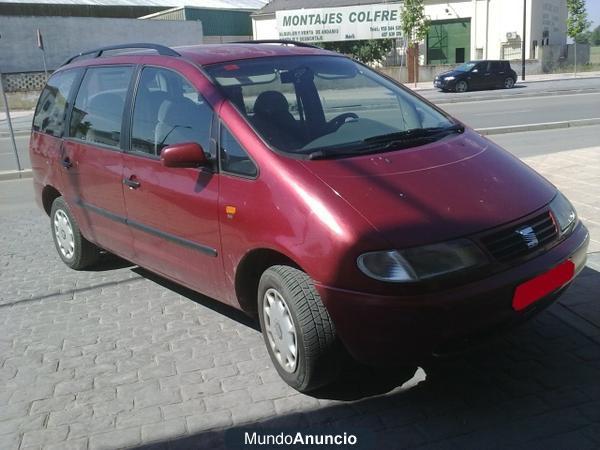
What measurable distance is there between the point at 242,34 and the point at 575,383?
54.5 meters

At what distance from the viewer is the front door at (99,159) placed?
4.54 m

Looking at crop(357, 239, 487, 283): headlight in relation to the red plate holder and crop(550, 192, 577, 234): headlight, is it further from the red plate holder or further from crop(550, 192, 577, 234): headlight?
crop(550, 192, 577, 234): headlight

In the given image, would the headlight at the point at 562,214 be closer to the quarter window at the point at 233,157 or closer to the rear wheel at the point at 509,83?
the quarter window at the point at 233,157

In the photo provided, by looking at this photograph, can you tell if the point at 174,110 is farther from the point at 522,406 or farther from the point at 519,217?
the point at 522,406

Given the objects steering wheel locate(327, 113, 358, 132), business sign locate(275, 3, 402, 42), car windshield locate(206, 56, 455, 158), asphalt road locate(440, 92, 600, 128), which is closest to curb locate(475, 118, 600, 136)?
asphalt road locate(440, 92, 600, 128)

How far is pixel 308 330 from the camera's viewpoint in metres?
3.08

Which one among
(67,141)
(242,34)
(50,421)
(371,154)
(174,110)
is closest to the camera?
(50,421)

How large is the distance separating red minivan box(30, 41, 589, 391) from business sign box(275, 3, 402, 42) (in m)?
38.8

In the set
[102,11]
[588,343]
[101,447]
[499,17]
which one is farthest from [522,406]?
[102,11]

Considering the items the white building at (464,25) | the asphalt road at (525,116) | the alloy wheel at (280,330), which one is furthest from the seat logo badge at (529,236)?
the white building at (464,25)

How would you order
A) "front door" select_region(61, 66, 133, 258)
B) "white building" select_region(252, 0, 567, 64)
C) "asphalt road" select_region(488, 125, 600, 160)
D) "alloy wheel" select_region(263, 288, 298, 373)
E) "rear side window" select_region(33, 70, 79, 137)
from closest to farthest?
"alloy wheel" select_region(263, 288, 298, 373)
"front door" select_region(61, 66, 133, 258)
"rear side window" select_region(33, 70, 79, 137)
"asphalt road" select_region(488, 125, 600, 160)
"white building" select_region(252, 0, 567, 64)

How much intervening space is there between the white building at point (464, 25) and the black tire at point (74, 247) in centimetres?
3859

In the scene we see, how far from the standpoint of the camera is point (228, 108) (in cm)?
364

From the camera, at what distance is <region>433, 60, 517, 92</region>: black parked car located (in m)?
30.6
